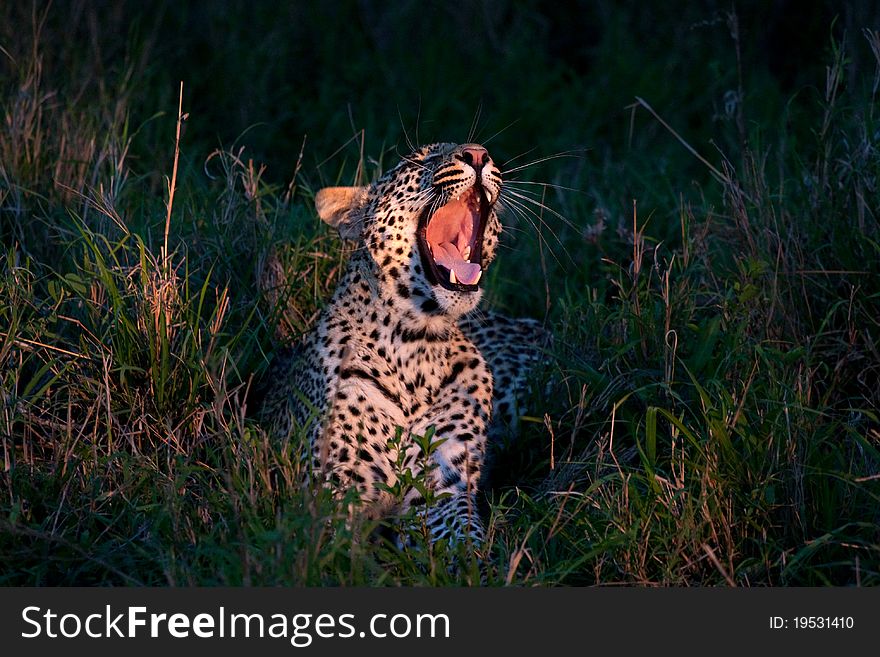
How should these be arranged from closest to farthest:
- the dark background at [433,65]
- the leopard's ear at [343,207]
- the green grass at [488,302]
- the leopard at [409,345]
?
the green grass at [488,302] < the leopard at [409,345] < the leopard's ear at [343,207] < the dark background at [433,65]

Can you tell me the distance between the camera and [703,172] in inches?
339

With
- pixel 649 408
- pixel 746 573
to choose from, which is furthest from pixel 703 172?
pixel 746 573

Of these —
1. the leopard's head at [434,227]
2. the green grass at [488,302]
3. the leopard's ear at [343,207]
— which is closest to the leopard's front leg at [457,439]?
the green grass at [488,302]

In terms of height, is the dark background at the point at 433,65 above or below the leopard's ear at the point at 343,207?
above

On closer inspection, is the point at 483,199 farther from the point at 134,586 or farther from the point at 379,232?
the point at 134,586

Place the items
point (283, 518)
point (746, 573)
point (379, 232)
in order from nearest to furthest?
point (283, 518) → point (746, 573) → point (379, 232)

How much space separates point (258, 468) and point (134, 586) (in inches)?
20.9

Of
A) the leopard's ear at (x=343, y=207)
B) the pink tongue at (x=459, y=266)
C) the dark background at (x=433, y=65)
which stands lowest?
the pink tongue at (x=459, y=266)

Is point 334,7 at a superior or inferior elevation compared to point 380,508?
superior

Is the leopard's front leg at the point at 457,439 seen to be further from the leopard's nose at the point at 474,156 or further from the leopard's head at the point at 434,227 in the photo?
the leopard's nose at the point at 474,156

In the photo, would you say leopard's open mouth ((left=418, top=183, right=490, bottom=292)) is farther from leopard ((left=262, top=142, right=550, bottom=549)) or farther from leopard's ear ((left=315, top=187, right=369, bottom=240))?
leopard's ear ((left=315, top=187, right=369, bottom=240))

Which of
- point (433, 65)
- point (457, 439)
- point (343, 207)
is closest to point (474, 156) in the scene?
point (343, 207)

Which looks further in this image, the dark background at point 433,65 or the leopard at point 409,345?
the dark background at point 433,65

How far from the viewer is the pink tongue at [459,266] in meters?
5.17
